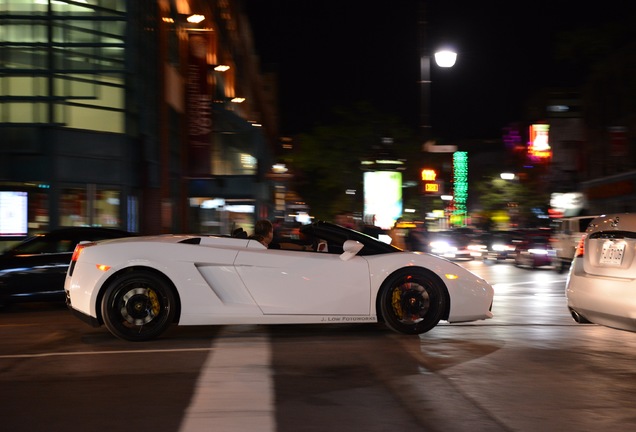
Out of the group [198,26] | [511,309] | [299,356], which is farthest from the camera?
[198,26]

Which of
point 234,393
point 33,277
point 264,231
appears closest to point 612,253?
point 234,393

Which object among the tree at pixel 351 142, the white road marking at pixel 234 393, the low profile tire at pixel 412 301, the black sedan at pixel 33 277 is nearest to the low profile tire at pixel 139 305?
the white road marking at pixel 234 393

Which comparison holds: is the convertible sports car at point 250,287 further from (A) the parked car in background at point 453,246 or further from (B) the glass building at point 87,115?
(A) the parked car in background at point 453,246

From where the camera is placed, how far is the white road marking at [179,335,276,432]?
17.1 ft

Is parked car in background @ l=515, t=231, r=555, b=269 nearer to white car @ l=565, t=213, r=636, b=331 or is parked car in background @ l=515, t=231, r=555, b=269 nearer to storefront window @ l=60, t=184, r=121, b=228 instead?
storefront window @ l=60, t=184, r=121, b=228

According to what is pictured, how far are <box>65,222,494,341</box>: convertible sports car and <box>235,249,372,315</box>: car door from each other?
1 cm

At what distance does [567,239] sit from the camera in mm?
26906

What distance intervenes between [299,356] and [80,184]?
16908mm

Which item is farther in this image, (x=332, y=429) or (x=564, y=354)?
(x=564, y=354)

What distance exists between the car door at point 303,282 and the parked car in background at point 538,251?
780 inches

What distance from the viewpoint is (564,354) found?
7.79 metres

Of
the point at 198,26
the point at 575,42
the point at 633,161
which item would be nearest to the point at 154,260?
the point at 198,26

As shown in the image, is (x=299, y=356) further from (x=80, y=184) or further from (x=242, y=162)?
(x=242, y=162)

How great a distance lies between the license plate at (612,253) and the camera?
7851mm
